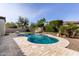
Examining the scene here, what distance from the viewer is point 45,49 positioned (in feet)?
13.3

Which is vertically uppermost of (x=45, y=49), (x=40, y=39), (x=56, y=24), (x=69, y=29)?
(x=56, y=24)

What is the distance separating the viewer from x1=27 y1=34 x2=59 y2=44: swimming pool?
4.13 m

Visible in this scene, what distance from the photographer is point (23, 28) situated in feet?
13.6

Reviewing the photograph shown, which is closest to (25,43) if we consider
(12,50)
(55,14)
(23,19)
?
(12,50)

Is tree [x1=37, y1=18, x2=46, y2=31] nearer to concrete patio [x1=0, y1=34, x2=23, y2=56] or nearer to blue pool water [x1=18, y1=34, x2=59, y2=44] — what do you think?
blue pool water [x1=18, y1=34, x2=59, y2=44]

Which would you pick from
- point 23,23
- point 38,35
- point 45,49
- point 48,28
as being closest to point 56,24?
point 48,28

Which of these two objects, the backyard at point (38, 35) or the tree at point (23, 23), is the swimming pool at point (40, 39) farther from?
the tree at point (23, 23)

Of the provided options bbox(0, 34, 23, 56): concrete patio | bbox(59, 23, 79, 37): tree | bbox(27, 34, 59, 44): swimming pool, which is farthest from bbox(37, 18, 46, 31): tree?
bbox(0, 34, 23, 56): concrete patio

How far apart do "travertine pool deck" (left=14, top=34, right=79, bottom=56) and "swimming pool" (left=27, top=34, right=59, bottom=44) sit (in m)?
0.09

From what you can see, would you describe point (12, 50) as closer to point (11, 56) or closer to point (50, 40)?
point (11, 56)

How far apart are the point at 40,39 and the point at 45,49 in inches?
11.7

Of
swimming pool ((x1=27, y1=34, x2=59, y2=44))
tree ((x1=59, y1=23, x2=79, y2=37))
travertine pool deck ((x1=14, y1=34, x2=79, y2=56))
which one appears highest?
tree ((x1=59, y1=23, x2=79, y2=37))

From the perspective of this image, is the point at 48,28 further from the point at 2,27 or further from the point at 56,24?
the point at 2,27

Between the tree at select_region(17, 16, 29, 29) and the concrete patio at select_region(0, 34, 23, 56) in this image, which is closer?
the concrete patio at select_region(0, 34, 23, 56)
